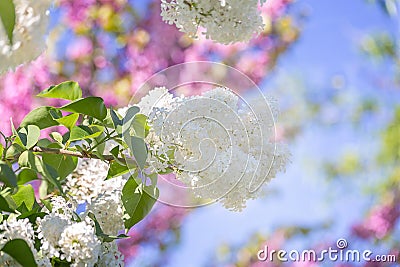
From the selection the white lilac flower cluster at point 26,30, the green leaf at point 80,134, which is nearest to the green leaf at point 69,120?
the green leaf at point 80,134

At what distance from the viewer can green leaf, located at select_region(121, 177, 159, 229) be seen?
1.44ft

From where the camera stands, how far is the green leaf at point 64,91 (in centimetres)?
46

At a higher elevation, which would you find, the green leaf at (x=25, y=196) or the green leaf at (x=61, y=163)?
the green leaf at (x=61, y=163)

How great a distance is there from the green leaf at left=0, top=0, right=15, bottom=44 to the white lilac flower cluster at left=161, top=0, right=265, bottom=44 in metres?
0.15

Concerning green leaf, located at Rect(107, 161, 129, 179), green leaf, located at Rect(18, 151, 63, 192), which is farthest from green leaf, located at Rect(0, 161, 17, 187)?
green leaf, located at Rect(107, 161, 129, 179)

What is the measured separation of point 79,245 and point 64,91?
0.13m

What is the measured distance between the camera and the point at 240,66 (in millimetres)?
1725

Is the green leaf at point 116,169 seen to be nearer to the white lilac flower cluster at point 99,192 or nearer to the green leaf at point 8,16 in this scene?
the white lilac flower cluster at point 99,192

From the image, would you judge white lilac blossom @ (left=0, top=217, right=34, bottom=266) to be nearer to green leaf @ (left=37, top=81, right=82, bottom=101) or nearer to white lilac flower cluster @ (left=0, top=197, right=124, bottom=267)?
white lilac flower cluster @ (left=0, top=197, right=124, bottom=267)

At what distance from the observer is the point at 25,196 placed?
17.1 inches

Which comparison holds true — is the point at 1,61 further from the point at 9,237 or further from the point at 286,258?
the point at 286,258

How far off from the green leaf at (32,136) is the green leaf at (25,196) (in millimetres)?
38

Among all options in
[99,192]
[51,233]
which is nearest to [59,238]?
[51,233]

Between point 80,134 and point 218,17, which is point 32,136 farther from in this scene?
point 218,17
